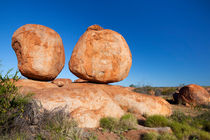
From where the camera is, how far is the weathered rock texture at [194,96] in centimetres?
1330

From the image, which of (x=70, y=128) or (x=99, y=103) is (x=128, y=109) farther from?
(x=70, y=128)

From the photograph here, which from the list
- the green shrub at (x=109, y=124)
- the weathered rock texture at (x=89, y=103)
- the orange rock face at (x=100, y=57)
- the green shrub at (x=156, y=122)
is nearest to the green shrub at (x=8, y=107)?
the weathered rock texture at (x=89, y=103)

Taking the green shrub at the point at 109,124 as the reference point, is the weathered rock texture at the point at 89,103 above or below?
above

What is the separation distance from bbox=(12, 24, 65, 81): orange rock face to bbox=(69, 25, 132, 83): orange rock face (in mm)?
1180

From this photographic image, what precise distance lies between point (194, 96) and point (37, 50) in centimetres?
1262

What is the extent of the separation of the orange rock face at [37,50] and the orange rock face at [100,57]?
3.87 ft

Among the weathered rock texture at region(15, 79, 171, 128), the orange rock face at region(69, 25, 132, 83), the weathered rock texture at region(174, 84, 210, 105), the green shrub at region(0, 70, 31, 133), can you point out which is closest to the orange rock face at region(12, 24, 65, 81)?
the weathered rock texture at region(15, 79, 171, 128)

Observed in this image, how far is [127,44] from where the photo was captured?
9.81m

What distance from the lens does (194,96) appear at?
13.6 metres

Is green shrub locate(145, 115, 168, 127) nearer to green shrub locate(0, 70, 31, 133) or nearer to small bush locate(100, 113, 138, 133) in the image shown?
small bush locate(100, 113, 138, 133)

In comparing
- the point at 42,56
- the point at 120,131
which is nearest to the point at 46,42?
the point at 42,56

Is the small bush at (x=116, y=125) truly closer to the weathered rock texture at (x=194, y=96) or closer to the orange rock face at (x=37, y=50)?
the orange rock face at (x=37, y=50)

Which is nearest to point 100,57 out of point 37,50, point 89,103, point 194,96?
point 89,103

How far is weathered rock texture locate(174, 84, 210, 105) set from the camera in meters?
13.3
